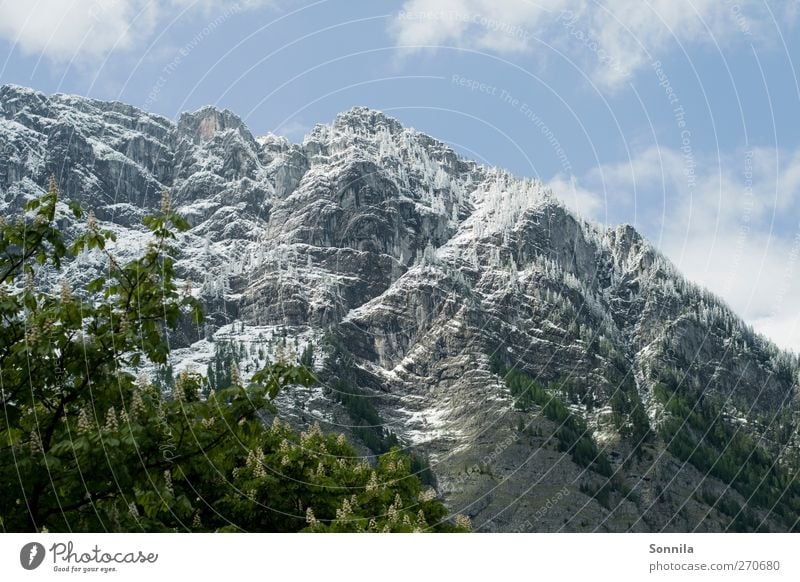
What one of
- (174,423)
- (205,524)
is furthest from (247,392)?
(205,524)

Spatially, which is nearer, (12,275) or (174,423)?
(174,423)

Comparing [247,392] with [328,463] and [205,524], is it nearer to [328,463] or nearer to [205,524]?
[205,524]

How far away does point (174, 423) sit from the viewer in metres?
17.1

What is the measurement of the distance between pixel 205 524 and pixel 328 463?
24.2ft

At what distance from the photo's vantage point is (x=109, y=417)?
16688mm

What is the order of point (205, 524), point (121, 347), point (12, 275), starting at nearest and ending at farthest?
point (121, 347) → point (12, 275) → point (205, 524)

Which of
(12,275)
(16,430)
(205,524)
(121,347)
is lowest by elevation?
(205,524)

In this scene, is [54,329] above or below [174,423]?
above
